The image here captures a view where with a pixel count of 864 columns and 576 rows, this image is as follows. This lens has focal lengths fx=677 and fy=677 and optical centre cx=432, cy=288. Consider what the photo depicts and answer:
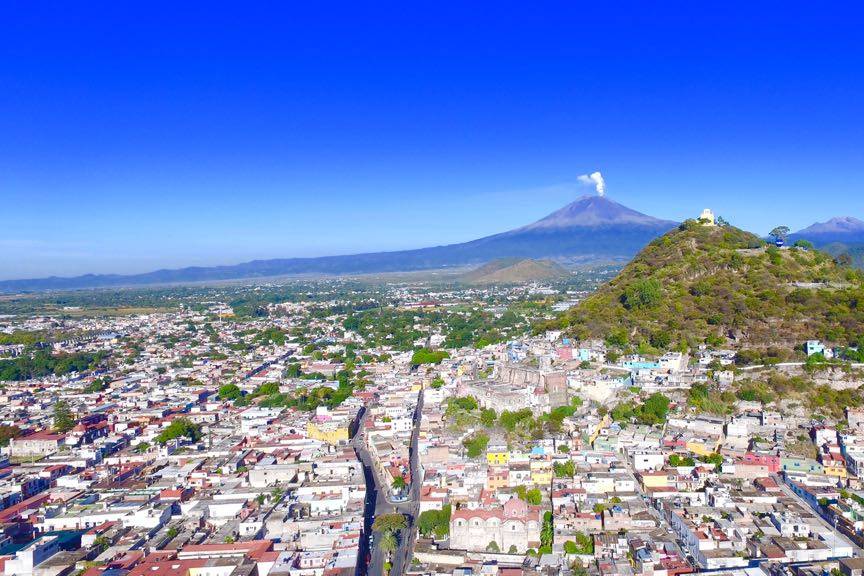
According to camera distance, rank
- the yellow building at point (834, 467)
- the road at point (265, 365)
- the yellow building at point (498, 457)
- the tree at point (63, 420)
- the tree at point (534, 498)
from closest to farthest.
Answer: the tree at point (534, 498)
the yellow building at point (834, 467)
the yellow building at point (498, 457)
the tree at point (63, 420)
the road at point (265, 365)

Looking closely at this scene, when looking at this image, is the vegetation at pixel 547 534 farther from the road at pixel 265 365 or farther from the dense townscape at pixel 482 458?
Answer: the road at pixel 265 365

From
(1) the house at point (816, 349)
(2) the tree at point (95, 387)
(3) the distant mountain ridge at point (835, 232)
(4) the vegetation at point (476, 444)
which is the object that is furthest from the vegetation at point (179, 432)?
(3) the distant mountain ridge at point (835, 232)

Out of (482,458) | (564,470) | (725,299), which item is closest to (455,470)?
(482,458)

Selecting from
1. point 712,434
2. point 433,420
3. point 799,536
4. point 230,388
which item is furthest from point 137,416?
point 799,536

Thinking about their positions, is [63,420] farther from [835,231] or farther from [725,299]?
[835,231]

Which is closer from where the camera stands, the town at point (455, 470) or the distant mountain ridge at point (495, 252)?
the town at point (455, 470)

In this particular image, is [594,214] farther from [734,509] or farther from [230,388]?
[734,509]

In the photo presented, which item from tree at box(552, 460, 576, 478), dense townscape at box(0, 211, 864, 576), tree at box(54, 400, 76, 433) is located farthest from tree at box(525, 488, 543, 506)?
tree at box(54, 400, 76, 433)
